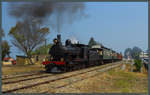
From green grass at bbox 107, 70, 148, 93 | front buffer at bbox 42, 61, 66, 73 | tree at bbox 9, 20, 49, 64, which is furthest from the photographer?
tree at bbox 9, 20, 49, 64

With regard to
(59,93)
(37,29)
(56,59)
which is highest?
(37,29)

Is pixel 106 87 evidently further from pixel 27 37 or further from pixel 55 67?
pixel 27 37

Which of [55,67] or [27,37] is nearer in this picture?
[55,67]

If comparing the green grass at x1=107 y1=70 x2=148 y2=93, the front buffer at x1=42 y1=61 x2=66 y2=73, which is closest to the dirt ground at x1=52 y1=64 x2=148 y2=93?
the green grass at x1=107 y1=70 x2=148 y2=93

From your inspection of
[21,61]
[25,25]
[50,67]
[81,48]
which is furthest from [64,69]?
[21,61]

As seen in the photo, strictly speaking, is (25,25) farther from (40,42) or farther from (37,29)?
(40,42)

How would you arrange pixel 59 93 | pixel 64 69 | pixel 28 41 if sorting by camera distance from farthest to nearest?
pixel 28 41
pixel 64 69
pixel 59 93

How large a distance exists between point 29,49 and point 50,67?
16.0m

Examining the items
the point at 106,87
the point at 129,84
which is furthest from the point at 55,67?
the point at 129,84

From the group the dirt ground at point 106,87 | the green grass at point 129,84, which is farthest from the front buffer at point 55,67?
the green grass at point 129,84

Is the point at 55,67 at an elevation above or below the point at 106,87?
above

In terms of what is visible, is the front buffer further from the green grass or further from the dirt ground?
the green grass

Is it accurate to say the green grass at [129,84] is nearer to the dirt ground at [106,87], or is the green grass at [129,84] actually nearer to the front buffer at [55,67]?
the dirt ground at [106,87]

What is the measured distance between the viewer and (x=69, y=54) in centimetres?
1469
